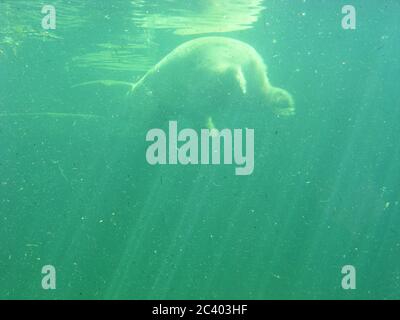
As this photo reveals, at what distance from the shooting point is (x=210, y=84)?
22.4 feet

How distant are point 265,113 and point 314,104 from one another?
3.64ft

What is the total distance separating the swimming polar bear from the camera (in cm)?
682

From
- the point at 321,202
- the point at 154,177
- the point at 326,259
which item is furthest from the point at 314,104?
the point at 154,177

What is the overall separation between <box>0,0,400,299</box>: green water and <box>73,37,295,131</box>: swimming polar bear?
0.14 meters

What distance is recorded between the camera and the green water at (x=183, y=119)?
685 cm

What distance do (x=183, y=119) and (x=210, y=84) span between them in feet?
2.57

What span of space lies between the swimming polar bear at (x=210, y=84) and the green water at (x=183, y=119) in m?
0.14

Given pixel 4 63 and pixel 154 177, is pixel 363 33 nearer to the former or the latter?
pixel 154 177

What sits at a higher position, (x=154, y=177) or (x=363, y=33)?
(x=363, y=33)

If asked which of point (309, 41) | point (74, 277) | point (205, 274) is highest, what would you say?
point (309, 41)

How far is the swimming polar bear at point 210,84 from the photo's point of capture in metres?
6.82

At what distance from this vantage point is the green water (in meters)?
6.85
